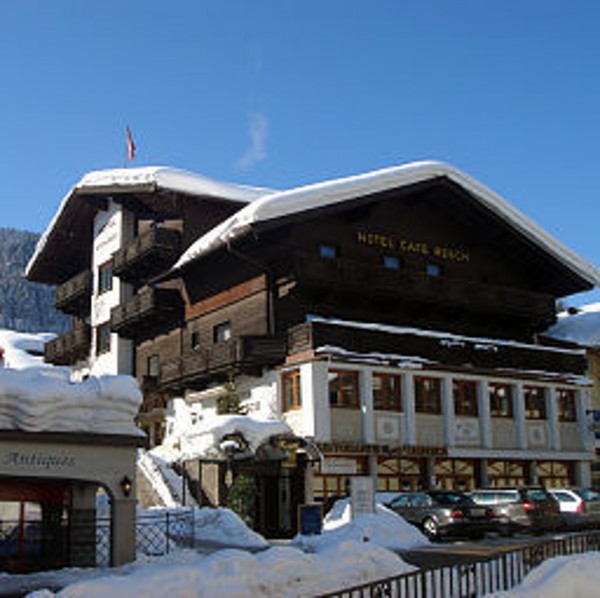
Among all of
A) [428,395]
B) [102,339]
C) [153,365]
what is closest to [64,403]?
[428,395]

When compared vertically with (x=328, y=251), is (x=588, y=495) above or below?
below

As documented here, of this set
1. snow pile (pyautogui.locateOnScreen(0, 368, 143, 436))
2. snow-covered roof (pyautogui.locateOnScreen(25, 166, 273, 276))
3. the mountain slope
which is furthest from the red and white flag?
the mountain slope

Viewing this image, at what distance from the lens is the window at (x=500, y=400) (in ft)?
117

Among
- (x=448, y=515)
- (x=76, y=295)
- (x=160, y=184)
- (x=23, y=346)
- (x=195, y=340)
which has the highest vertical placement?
(x=160, y=184)

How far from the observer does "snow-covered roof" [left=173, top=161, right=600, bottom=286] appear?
106 feet

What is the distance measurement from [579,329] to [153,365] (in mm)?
19712

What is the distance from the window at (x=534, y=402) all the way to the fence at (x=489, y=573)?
21.1 m

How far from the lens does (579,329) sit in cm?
4222

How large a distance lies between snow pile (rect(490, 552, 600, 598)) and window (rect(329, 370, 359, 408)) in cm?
1814

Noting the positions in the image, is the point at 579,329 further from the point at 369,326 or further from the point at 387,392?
the point at 369,326

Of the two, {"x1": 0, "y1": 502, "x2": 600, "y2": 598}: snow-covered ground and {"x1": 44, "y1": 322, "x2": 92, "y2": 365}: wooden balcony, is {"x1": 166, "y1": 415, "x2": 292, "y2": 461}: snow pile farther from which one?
{"x1": 44, "y1": 322, "x2": 92, "y2": 365}: wooden balcony

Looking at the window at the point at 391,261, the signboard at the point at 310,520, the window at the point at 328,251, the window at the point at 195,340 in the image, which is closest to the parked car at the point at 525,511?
the signboard at the point at 310,520

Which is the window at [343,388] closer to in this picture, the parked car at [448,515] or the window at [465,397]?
the window at [465,397]

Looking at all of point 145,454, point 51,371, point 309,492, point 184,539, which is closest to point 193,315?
point 145,454
